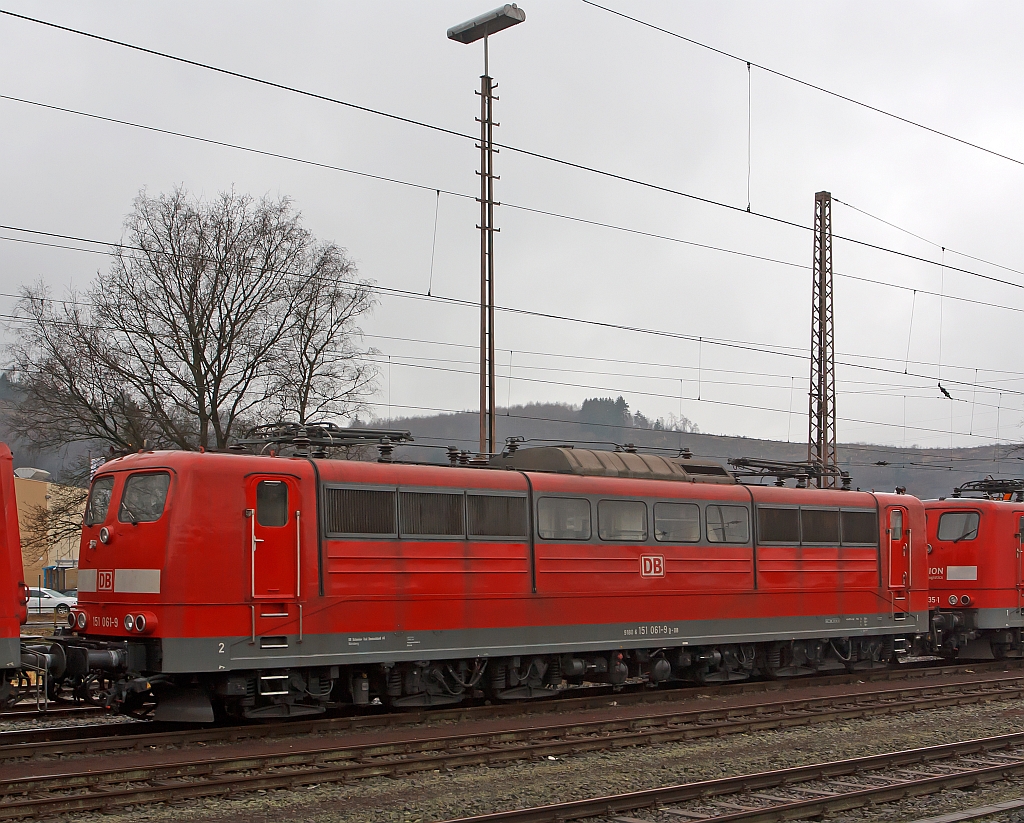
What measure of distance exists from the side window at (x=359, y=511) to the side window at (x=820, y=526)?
8.44 m

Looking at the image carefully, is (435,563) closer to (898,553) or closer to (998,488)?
(898,553)

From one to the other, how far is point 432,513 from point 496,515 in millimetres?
1064

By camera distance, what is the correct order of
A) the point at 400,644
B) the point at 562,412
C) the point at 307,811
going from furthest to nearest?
the point at 562,412 < the point at 400,644 < the point at 307,811

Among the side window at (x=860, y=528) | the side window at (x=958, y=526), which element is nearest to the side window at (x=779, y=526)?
the side window at (x=860, y=528)

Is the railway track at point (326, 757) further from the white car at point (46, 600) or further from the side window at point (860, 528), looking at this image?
the white car at point (46, 600)

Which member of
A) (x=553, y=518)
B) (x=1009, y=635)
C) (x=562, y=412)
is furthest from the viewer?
(x=562, y=412)

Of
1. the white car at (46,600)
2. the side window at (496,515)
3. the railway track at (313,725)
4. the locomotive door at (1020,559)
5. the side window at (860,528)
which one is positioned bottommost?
the white car at (46,600)

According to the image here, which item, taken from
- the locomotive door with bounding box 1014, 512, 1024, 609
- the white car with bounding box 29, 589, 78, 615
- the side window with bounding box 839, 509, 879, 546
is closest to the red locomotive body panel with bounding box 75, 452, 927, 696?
the side window with bounding box 839, 509, 879, 546

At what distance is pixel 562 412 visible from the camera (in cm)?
9638

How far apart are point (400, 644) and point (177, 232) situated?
2302 cm

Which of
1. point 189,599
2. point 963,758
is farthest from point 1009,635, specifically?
point 189,599

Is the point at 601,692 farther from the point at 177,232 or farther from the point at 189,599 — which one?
the point at 177,232

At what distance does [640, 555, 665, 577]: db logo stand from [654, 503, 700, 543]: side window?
32cm

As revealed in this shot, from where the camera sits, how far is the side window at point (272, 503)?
13.8 m
